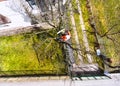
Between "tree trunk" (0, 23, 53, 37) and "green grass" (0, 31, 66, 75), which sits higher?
"tree trunk" (0, 23, 53, 37)

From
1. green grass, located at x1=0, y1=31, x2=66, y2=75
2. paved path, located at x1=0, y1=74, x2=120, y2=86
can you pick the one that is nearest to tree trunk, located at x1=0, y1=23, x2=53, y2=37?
green grass, located at x1=0, y1=31, x2=66, y2=75

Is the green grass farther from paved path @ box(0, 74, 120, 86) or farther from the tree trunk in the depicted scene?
paved path @ box(0, 74, 120, 86)

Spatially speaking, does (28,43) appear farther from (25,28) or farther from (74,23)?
(74,23)

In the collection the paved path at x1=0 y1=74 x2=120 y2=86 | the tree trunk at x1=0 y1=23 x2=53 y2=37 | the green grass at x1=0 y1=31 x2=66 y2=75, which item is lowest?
the paved path at x1=0 y1=74 x2=120 y2=86

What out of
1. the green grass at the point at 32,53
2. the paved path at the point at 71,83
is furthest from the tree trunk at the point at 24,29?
the paved path at the point at 71,83

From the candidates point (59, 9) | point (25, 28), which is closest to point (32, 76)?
point (25, 28)

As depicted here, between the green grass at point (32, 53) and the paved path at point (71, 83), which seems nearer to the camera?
the paved path at point (71, 83)

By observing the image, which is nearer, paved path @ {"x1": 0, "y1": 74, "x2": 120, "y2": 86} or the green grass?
paved path @ {"x1": 0, "y1": 74, "x2": 120, "y2": 86}

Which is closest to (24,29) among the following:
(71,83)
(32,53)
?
(32,53)

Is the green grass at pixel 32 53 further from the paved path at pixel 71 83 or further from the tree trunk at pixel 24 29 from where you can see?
the paved path at pixel 71 83
